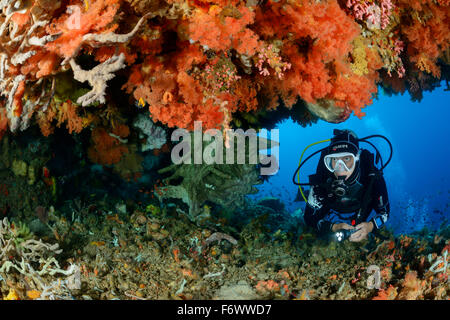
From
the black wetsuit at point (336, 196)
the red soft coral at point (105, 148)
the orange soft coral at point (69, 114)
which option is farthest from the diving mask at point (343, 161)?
the orange soft coral at point (69, 114)

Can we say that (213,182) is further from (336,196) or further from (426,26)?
(426,26)

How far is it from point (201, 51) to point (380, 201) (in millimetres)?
4873

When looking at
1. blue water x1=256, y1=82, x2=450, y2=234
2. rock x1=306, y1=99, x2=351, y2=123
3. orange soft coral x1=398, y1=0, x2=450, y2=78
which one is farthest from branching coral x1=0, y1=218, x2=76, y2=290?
blue water x1=256, y1=82, x2=450, y2=234

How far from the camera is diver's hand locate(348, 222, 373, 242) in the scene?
494cm

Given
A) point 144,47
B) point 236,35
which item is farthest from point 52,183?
point 236,35

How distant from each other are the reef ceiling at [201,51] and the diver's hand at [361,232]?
2.15 metres

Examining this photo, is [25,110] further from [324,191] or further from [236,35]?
[324,191]

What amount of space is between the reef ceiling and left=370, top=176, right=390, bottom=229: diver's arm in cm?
249

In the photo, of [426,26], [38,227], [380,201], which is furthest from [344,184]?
[38,227]

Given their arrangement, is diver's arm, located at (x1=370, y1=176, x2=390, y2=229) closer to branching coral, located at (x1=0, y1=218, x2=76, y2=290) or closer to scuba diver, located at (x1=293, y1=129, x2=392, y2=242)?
scuba diver, located at (x1=293, y1=129, x2=392, y2=242)

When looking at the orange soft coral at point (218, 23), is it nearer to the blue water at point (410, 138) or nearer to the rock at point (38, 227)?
the rock at point (38, 227)

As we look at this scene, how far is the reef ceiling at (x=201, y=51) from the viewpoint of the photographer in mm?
2477

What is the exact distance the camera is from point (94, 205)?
19.9 ft
